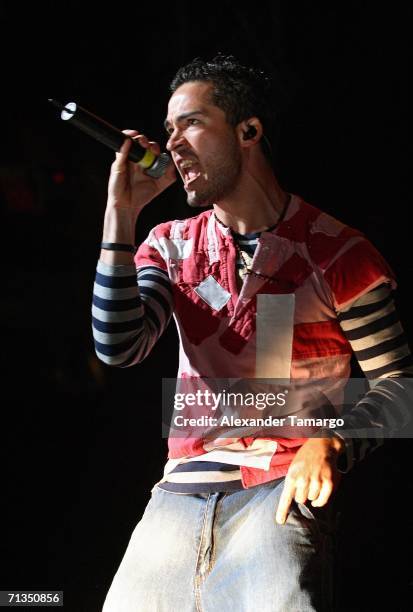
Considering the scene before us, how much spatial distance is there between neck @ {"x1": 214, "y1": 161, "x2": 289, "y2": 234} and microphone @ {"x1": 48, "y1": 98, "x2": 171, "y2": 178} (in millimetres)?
223

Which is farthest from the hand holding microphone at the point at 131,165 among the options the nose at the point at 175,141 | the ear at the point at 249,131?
the ear at the point at 249,131

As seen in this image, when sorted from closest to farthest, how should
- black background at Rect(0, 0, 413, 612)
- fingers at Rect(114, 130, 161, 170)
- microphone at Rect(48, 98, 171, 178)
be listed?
microphone at Rect(48, 98, 171, 178), fingers at Rect(114, 130, 161, 170), black background at Rect(0, 0, 413, 612)

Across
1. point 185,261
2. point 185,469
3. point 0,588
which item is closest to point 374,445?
point 185,469

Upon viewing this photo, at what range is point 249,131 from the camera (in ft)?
6.00

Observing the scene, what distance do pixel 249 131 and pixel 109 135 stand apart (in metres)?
0.47

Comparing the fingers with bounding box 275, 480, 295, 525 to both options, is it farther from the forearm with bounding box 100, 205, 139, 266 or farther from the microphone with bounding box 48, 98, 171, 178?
the microphone with bounding box 48, 98, 171, 178

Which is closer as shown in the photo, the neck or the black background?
the neck

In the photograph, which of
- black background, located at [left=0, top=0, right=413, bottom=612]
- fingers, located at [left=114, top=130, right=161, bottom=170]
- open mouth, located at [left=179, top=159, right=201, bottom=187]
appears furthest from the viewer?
black background, located at [left=0, top=0, right=413, bottom=612]

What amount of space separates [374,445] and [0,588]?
116 centimetres

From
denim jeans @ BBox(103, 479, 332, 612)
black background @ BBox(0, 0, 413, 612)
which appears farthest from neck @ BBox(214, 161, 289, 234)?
black background @ BBox(0, 0, 413, 612)

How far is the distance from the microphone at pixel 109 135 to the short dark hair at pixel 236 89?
0.28 metres

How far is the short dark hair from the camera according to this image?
1.80 meters

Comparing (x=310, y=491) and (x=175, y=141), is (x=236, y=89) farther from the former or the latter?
(x=310, y=491)

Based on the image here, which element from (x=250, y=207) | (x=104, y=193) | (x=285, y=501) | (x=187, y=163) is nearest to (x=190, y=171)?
(x=187, y=163)
